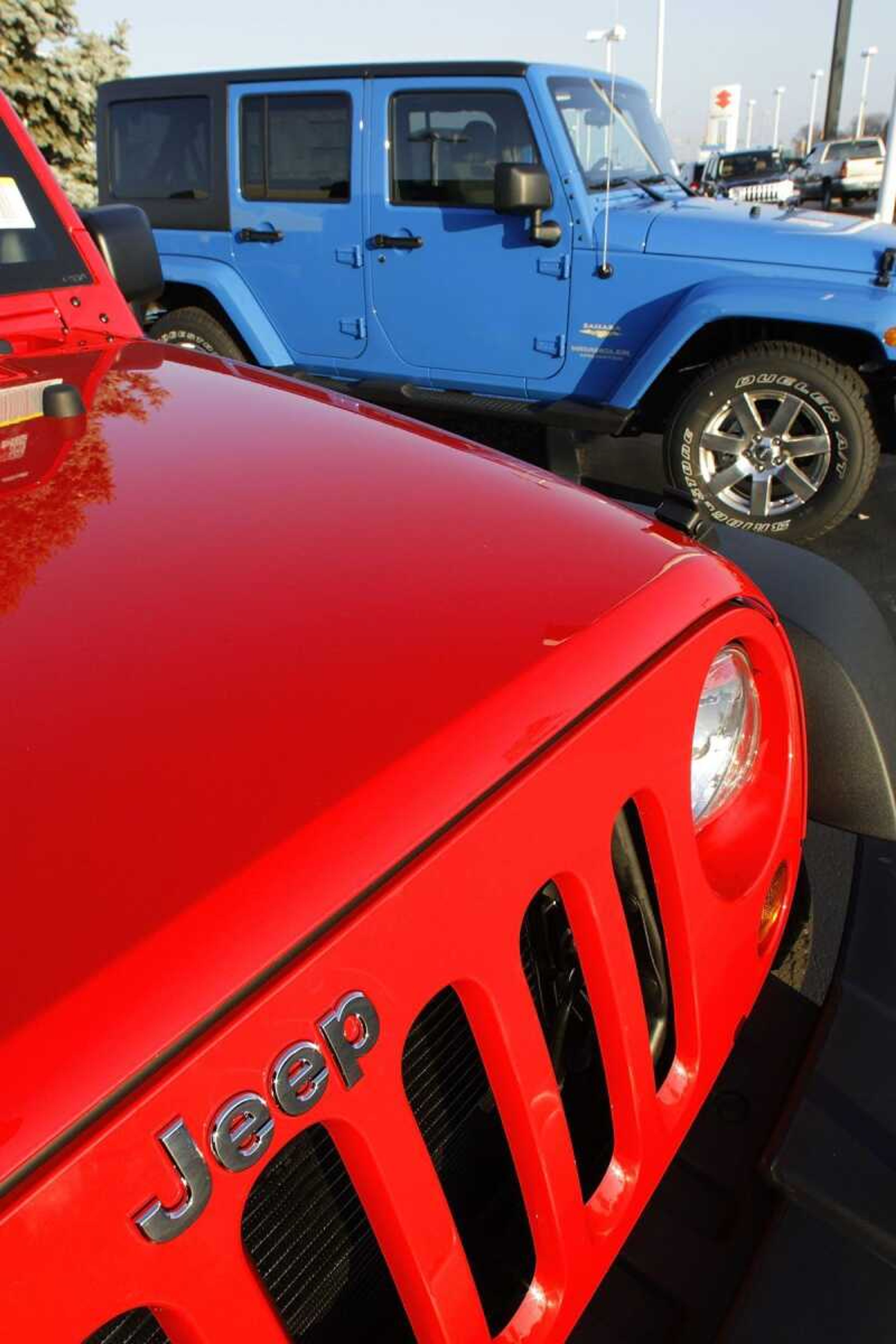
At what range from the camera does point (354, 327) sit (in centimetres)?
557

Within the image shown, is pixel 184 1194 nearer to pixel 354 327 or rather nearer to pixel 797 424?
pixel 797 424

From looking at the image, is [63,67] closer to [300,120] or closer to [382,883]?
[300,120]

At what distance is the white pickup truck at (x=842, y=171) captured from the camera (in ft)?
70.7

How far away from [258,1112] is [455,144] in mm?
5311

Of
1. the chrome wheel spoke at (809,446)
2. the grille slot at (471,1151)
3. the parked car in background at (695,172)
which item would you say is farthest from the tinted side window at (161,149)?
the parked car in background at (695,172)

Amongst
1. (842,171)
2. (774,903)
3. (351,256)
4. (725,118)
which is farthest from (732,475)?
(725,118)

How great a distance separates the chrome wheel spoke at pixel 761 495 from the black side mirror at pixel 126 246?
3.03m

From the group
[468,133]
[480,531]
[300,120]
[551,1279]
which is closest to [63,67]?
[300,120]

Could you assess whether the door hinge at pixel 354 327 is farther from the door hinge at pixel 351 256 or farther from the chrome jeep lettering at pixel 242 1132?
the chrome jeep lettering at pixel 242 1132

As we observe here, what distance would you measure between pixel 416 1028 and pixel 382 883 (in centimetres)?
25

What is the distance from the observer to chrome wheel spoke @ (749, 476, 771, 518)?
15.1ft

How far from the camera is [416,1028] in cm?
97

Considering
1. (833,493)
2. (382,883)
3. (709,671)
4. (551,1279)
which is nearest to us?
(382,883)

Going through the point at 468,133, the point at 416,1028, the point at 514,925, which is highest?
the point at 468,133
